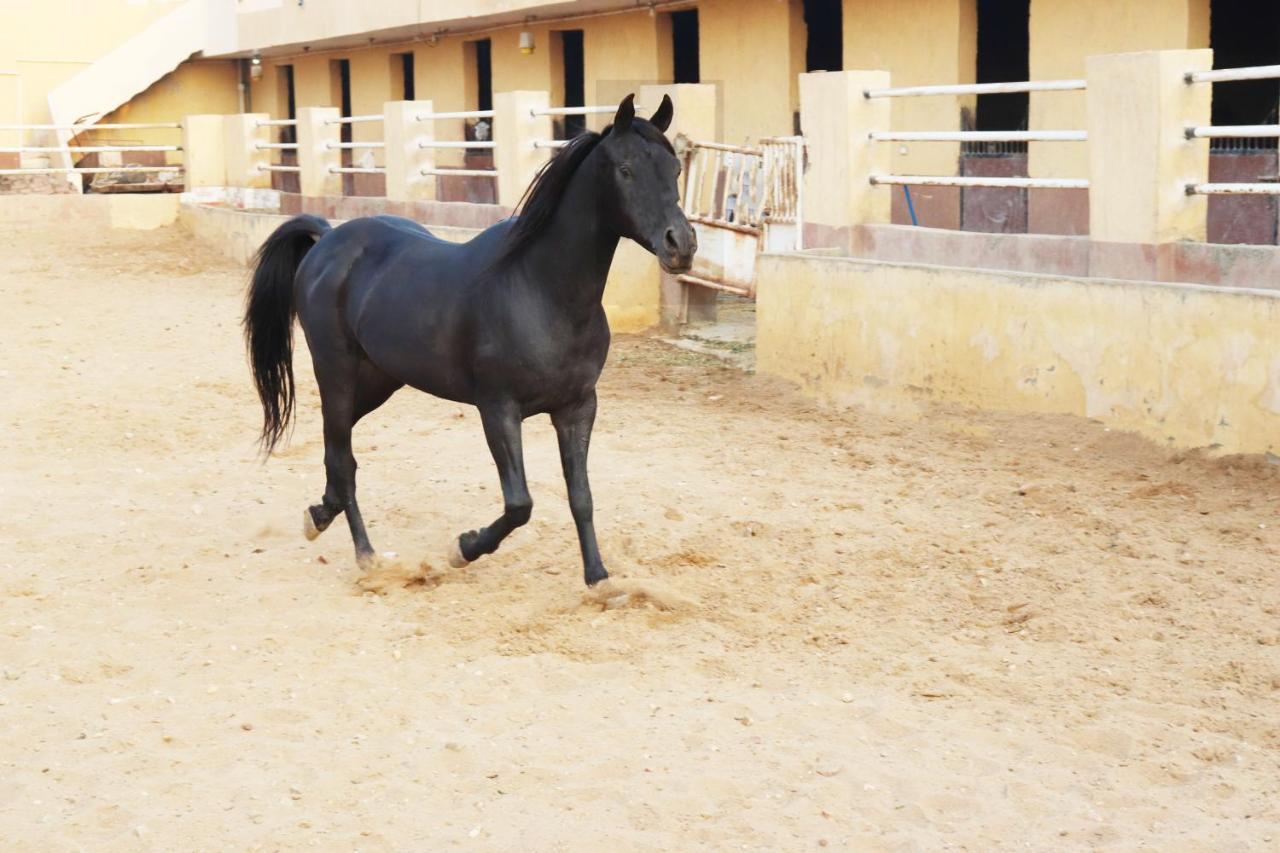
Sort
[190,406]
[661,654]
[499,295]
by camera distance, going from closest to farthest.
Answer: [661,654], [499,295], [190,406]

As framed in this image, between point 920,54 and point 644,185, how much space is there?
1029 centimetres

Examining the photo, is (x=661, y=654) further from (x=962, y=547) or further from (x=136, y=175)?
(x=136, y=175)

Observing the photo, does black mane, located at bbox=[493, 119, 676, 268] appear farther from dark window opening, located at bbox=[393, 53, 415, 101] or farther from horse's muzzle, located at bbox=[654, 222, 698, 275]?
dark window opening, located at bbox=[393, 53, 415, 101]

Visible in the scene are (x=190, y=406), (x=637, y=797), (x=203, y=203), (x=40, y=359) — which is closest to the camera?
(x=637, y=797)

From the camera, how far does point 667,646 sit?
5383 millimetres

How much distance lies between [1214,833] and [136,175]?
24605 millimetres

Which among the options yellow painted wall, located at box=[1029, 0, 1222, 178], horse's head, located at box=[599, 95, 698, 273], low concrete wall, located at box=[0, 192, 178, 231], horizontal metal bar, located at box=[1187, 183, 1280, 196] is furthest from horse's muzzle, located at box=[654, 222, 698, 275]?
low concrete wall, located at box=[0, 192, 178, 231]

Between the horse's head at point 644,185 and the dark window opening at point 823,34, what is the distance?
12116 mm

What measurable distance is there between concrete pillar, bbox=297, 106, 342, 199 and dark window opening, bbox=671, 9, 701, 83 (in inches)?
173

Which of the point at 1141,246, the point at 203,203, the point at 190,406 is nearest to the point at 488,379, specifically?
the point at 1141,246

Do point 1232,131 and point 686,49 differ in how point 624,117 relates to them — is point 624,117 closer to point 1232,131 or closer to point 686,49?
point 1232,131

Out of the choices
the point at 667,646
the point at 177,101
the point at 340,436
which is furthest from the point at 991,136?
the point at 177,101

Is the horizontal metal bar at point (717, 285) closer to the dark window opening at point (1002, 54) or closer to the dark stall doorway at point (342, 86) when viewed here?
the dark window opening at point (1002, 54)

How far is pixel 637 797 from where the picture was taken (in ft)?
13.5
